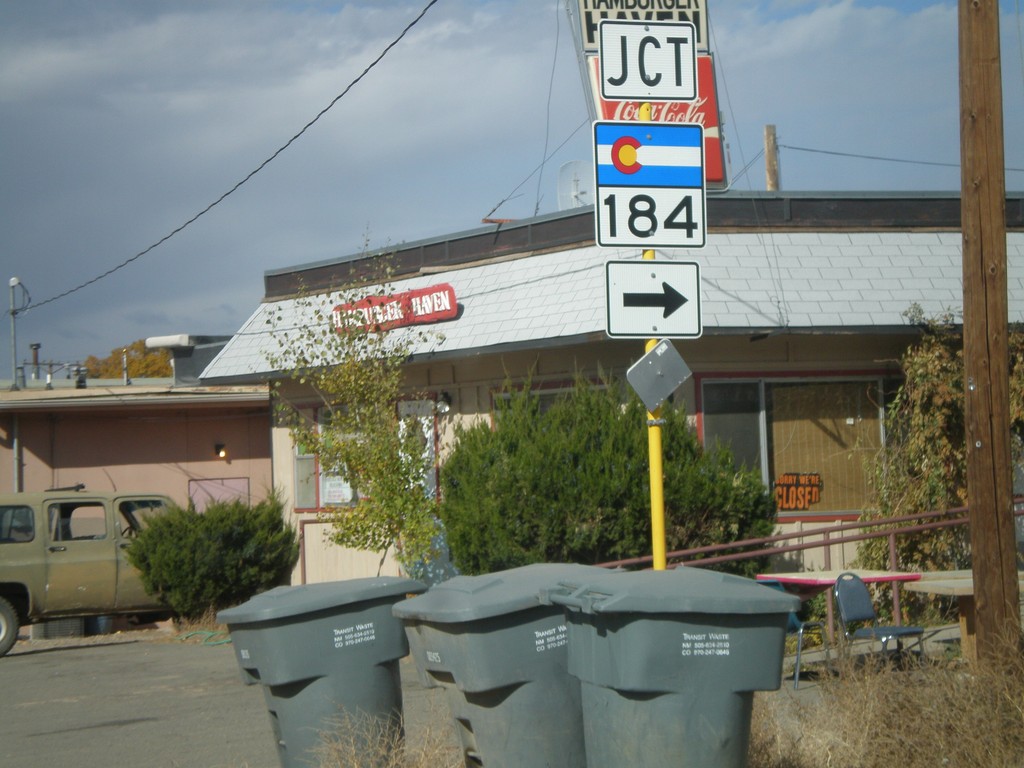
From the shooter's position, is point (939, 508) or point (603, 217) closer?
point (603, 217)

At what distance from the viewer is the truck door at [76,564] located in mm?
15242

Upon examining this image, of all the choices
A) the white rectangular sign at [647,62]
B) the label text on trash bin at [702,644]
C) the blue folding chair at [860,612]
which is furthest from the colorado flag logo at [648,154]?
the blue folding chair at [860,612]

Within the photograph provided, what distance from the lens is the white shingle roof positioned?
41.5ft

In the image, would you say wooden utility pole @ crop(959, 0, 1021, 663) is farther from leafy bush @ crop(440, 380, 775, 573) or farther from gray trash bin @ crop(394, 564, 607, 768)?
leafy bush @ crop(440, 380, 775, 573)

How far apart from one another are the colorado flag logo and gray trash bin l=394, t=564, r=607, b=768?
2.68m

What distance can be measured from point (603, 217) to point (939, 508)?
276 inches

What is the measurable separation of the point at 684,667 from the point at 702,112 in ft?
35.7

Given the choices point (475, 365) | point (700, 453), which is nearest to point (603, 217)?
point (700, 453)

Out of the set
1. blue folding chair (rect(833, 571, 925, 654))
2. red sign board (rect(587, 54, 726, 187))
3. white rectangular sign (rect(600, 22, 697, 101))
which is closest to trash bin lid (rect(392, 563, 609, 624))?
white rectangular sign (rect(600, 22, 697, 101))

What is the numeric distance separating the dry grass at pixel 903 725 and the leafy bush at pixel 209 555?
35.5 ft

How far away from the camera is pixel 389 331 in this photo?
14.9m

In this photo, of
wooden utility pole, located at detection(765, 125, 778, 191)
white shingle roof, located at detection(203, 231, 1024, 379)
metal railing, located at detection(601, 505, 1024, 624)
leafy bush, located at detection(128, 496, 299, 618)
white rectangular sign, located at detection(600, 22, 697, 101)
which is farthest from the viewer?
wooden utility pole, located at detection(765, 125, 778, 191)

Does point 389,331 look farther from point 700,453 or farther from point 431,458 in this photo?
point 700,453

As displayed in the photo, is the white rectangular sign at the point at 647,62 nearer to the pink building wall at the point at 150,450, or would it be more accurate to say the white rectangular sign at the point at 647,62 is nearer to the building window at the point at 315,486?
the building window at the point at 315,486
